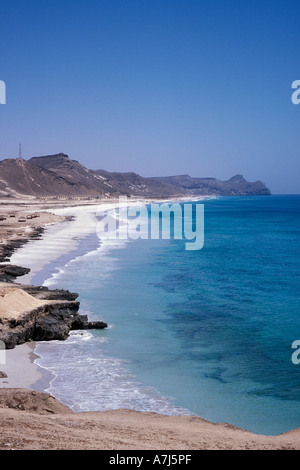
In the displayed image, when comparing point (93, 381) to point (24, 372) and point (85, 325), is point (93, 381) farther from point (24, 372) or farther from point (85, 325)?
point (85, 325)

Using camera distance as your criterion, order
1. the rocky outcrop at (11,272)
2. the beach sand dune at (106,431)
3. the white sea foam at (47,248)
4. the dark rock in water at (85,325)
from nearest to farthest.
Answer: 1. the beach sand dune at (106,431)
2. the dark rock in water at (85,325)
3. the rocky outcrop at (11,272)
4. the white sea foam at (47,248)

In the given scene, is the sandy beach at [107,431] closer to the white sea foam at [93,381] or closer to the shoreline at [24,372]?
the white sea foam at [93,381]

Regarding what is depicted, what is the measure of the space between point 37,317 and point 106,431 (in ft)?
29.3

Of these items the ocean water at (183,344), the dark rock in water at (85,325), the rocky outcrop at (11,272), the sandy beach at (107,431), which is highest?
the rocky outcrop at (11,272)

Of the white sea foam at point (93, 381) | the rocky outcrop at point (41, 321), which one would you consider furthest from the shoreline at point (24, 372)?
the rocky outcrop at point (41, 321)

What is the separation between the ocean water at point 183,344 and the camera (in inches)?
467

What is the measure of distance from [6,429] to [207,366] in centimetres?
768

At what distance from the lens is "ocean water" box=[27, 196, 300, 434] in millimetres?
11863

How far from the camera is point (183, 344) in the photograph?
16359 mm

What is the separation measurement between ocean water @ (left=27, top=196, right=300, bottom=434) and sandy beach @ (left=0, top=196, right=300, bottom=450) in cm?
127

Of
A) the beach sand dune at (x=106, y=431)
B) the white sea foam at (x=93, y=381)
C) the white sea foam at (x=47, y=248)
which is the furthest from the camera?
the white sea foam at (x=47, y=248)

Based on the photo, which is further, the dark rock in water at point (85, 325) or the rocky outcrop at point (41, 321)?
the dark rock in water at point (85, 325)

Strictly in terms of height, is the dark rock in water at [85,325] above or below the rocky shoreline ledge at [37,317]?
below
